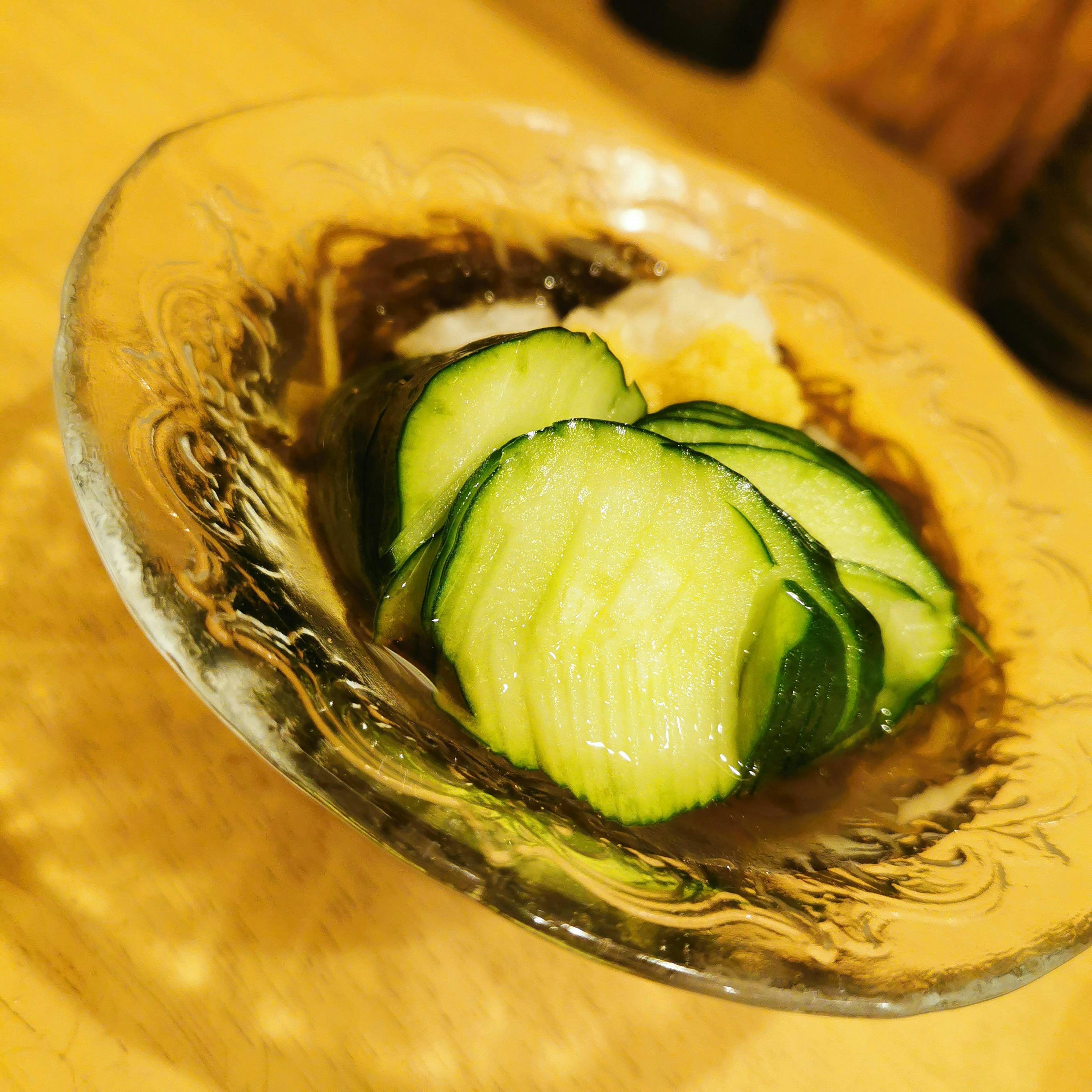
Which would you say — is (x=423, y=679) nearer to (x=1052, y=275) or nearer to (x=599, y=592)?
(x=599, y=592)

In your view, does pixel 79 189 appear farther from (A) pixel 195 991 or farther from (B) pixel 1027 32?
(B) pixel 1027 32

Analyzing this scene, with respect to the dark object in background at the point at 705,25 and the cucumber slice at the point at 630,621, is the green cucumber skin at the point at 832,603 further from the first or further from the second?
the dark object in background at the point at 705,25

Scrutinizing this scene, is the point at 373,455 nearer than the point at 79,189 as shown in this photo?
Yes

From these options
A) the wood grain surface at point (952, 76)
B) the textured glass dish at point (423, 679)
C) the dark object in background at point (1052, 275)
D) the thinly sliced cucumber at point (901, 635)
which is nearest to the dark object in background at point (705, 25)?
the wood grain surface at point (952, 76)

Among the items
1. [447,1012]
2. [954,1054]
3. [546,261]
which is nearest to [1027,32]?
[546,261]

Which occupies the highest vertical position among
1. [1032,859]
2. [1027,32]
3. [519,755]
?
[1027,32]

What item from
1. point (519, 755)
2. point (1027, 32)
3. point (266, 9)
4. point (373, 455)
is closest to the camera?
point (519, 755)

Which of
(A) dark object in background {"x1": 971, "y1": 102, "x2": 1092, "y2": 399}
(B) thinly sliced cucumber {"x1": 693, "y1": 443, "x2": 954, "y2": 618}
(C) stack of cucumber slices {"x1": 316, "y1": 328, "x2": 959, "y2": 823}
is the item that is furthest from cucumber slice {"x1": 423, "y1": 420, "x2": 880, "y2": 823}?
(A) dark object in background {"x1": 971, "y1": 102, "x2": 1092, "y2": 399}
